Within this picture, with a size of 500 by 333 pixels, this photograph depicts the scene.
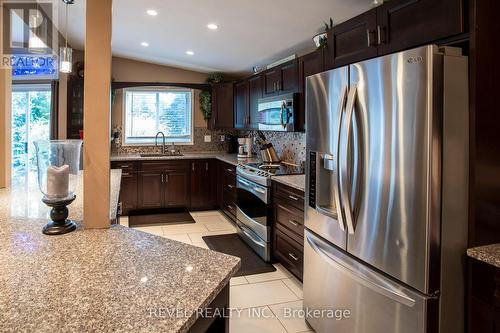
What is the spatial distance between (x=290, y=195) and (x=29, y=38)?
2.99 metres

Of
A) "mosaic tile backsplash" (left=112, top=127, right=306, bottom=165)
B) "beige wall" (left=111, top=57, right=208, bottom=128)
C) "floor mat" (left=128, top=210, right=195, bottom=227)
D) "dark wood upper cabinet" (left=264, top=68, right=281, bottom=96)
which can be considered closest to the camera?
"dark wood upper cabinet" (left=264, top=68, right=281, bottom=96)

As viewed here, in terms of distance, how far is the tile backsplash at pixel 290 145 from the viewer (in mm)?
4293

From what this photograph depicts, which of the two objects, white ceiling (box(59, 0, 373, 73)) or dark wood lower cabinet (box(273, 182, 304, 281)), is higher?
white ceiling (box(59, 0, 373, 73))

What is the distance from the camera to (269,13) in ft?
10.2

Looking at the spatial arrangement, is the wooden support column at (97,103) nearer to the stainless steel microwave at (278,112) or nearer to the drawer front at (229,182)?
the stainless steel microwave at (278,112)

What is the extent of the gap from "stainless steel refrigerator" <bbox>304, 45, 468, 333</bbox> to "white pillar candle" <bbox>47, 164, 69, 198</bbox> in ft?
4.40

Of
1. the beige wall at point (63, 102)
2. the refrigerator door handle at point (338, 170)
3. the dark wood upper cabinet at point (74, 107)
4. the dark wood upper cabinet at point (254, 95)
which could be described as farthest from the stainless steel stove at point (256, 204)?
the beige wall at point (63, 102)

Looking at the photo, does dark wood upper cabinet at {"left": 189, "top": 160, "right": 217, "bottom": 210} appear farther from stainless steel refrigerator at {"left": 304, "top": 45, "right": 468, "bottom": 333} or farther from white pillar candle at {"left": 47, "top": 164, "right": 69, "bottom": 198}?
white pillar candle at {"left": 47, "top": 164, "right": 69, "bottom": 198}

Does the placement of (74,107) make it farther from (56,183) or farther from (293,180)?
(56,183)

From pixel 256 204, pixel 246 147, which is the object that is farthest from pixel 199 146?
pixel 256 204

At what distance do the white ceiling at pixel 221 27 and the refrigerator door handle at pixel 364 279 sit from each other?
1.83m

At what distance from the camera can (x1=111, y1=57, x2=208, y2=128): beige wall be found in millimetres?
5891

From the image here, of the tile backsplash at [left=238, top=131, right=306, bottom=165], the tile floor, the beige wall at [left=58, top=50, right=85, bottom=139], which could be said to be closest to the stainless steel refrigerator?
the tile floor

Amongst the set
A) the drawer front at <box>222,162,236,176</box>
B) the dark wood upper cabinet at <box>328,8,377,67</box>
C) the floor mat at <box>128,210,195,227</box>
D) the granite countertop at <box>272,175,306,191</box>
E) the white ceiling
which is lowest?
the floor mat at <box>128,210,195,227</box>
